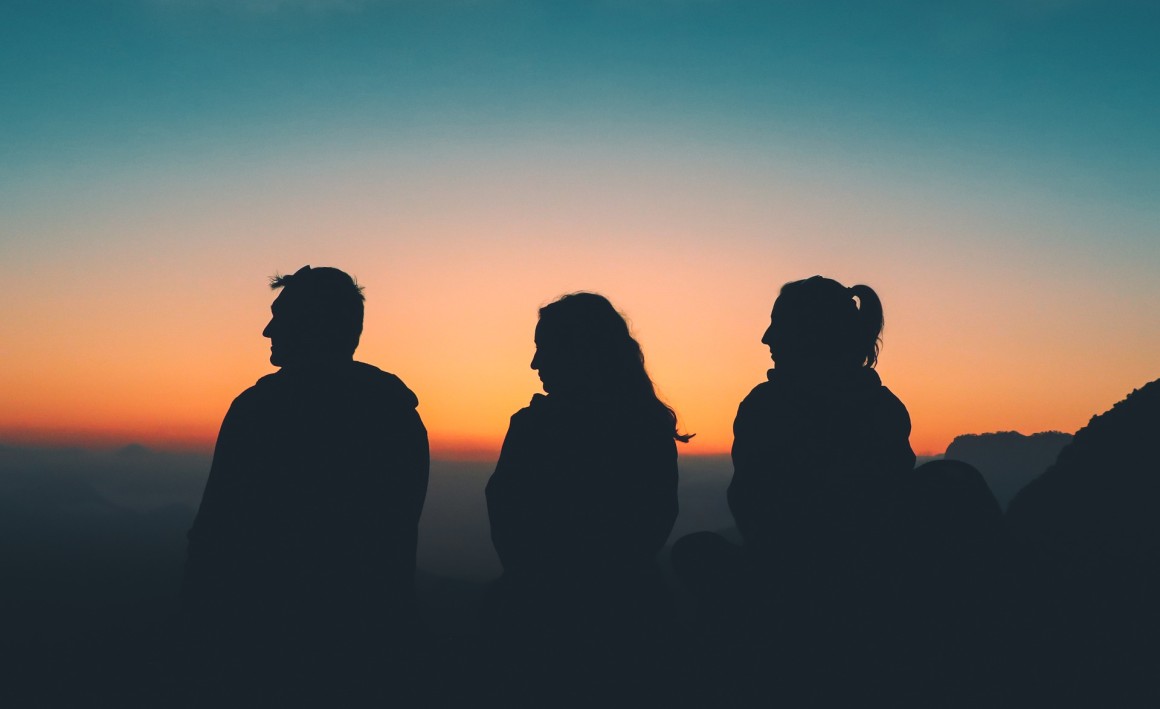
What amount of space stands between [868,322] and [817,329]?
0.41 meters

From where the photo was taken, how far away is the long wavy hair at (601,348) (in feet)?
13.3

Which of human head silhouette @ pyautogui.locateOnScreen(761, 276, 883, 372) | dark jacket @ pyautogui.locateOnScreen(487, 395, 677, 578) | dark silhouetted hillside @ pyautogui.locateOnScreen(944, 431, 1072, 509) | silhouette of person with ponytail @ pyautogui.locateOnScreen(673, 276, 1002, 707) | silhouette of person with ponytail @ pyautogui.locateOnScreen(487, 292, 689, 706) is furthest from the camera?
dark silhouetted hillside @ pyautogui.locateOnScreen(944, 431, 1072, 509)

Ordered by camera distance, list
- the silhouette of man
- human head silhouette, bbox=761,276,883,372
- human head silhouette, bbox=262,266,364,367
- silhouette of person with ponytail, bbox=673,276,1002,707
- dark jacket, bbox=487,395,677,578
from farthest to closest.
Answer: human head silhouette, bbox=761,276,883,372 → dark jacket, bbox=487,395,677,578 → human head silhouette, bbox=262,266,364,367 → the silhouette of man → silhouette of person with ponytail, bbox=673,276,1002,707

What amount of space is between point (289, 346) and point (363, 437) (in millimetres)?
583

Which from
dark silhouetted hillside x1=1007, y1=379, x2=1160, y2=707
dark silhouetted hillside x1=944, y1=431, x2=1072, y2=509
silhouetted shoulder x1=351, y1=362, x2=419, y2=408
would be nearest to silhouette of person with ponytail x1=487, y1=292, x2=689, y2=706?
silhouetted shoulder x1=351, y1=362, x2=419, y2=408

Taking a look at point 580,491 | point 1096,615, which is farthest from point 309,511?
point 1096,615

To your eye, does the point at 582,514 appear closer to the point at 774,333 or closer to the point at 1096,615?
the point at 774,333

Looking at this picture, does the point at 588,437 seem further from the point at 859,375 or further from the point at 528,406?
the point at 859,375

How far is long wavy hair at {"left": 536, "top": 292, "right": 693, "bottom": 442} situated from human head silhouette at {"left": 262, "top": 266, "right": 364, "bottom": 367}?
1.04 meters

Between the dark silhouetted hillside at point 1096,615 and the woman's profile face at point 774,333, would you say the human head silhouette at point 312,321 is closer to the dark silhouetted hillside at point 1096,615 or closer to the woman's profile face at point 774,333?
the woman's profile face at point 774,333

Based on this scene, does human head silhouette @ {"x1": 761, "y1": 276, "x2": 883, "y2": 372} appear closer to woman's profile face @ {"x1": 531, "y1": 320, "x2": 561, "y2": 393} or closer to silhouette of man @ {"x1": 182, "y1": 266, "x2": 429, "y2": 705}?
woman's profile face @ {"x1": 531, "y1": 320, "x2": 561, "y2": 393}

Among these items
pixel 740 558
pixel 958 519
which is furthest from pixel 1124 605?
pixel 740 558

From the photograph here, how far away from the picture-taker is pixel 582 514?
398 cm

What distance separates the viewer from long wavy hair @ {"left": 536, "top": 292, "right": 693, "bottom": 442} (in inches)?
160
